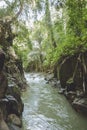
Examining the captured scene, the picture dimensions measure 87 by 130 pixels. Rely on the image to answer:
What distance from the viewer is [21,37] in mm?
19500

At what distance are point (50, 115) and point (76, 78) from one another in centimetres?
306

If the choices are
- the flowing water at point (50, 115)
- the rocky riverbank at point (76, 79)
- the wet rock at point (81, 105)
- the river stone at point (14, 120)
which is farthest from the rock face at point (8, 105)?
the rocky riverbank at point (76, 79)

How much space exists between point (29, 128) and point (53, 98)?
18.6ft

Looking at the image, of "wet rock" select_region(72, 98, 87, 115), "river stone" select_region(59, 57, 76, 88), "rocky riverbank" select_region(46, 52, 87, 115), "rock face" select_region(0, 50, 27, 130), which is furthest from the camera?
"river stone" select_region(59, 57, 76, 88)

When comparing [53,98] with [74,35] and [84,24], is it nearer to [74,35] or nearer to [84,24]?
[74,35]

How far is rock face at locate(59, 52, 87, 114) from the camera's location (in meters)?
11.6

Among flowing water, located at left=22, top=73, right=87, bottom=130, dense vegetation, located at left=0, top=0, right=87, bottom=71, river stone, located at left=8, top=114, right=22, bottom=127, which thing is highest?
dense vegetation, located at left=0, top=0, right=87, bottom=71

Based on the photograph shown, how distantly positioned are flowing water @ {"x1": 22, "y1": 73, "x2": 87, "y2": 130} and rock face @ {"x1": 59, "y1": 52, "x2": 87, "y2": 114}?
0.44 meters

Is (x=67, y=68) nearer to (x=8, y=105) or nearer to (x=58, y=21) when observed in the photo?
(x=58, y=21)

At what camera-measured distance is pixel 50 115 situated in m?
11.1

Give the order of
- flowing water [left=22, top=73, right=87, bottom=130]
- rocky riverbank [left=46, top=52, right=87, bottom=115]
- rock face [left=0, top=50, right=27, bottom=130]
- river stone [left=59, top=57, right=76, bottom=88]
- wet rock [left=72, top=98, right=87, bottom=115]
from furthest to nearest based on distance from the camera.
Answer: river stone [left=59, top=57, right=76, bottom=88]
rocky riverbank [left=46, top=52, right=87, bottom=115]
wet rock [left=72, top=98, right=87, bottom=115]
flowing water [left=22, top=73, right=87, bottom=130]
rock face [left=0, top=50, right=27, bottom=130]

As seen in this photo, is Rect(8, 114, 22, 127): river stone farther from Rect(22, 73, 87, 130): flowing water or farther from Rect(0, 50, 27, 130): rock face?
Rect(22, 73, 87, 130): flowing water

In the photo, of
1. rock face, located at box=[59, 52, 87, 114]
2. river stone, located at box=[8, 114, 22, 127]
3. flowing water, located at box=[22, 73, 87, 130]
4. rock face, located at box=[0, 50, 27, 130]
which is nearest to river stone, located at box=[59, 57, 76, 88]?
rock face, located at box=[59, 52, 87, 114]

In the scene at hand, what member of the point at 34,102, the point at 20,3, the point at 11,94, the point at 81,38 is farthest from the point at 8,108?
the point at 20,3
